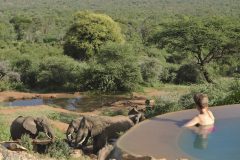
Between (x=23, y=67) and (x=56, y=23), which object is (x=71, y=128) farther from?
(x=56, y=23)

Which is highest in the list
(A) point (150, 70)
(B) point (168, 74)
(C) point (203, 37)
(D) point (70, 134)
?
(C) point (203, 37)

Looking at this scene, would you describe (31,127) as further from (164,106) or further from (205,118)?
(205,118)

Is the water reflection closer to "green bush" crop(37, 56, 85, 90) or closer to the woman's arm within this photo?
the woman's arm

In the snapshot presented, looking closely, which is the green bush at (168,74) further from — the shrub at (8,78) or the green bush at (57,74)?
the shrub at (8,78)

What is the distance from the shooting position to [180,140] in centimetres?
691

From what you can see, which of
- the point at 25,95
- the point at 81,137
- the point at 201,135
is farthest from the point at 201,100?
the point at 25,95

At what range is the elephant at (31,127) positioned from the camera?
11.8 m

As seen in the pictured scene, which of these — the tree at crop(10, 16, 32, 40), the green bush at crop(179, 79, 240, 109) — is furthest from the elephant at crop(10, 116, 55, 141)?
the tree at crop(10, 16, 32, 40)

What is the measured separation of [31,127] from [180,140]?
5950 millimetres

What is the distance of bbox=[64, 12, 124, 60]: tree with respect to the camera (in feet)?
110

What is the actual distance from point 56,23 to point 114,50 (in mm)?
39593

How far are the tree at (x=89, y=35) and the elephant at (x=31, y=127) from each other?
21.3 meters

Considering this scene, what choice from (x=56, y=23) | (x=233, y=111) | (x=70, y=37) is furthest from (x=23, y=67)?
(x=56, y=23)

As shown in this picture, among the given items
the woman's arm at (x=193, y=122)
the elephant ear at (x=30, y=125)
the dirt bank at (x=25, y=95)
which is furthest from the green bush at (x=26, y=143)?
the dirt bank at (x=25, y=95)
